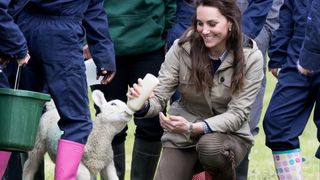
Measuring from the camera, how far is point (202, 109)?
6.54 m

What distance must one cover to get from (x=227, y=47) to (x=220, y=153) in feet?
2.29

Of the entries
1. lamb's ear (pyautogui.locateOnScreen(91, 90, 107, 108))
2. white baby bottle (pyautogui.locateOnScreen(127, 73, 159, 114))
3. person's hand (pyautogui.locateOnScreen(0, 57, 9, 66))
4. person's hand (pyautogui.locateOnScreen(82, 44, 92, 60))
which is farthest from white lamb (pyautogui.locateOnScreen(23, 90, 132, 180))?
person's hand (pyautogui.locateOnScreen(0, 57, 9, 66))

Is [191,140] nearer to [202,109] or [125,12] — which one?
[202,109]

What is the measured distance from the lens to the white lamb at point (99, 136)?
22.3 feet

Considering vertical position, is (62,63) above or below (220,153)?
above

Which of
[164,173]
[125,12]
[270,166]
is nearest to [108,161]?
[164,173]

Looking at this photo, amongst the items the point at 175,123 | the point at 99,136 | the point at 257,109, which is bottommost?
the point at 257,109

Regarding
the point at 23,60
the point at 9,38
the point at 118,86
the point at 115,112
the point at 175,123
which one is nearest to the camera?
the point at 9,38

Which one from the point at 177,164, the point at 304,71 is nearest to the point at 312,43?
the point at 304,71

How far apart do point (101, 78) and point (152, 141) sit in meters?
0.76

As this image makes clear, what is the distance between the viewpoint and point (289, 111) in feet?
22.7

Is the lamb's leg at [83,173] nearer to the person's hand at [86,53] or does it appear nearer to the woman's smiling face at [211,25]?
the person's hand at [86,53]

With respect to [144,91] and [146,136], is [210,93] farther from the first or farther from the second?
[146,136]

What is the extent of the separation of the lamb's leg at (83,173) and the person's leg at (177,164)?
1.62 feet
